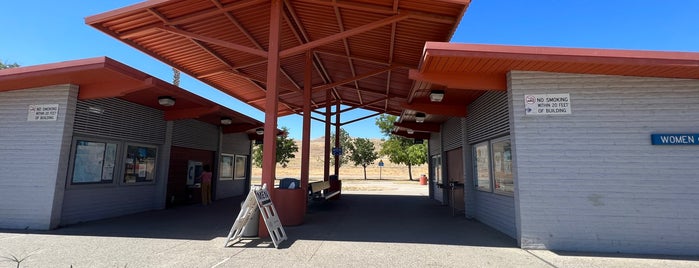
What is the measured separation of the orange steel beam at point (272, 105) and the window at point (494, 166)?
4821 millimetres

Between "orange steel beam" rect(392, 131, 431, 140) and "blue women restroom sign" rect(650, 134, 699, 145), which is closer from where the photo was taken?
"blue women restroom sign" rect(650, 134, 699, 145)

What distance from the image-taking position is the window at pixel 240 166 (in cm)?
1589

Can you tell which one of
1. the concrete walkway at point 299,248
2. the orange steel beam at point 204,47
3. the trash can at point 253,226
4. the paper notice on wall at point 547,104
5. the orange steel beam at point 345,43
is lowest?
the concrete walkway at point 299,248

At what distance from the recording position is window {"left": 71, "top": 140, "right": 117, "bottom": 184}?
7821 millimetres

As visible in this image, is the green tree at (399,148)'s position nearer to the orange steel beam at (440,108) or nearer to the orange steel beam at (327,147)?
the orange steel beam at (327,147)

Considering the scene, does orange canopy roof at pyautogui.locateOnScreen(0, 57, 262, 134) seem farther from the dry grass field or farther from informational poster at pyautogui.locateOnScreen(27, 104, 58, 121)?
the dry grass field

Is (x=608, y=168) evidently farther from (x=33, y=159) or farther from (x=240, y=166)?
(x=240, y=166)

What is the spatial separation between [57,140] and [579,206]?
34.4 feet

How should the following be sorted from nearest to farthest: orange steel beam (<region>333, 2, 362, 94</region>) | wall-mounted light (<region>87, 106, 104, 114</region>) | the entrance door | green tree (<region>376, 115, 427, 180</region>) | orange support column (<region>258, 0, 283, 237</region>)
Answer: orange support column (<region>258, 0, 283, 237</region>)
orange steel beam (<region>333, 2, 362, 94</region>)
wall-mounted light (<region>87, 106, 104, 114</region>)
the entrance door
green tree (<region>376, 115, 427, 180</region>)

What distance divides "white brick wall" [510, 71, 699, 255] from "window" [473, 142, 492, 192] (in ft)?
7.57

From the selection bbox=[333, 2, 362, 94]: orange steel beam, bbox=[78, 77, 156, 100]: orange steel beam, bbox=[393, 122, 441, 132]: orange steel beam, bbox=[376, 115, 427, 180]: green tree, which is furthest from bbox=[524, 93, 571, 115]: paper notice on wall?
bbox=[376, 115, 427, 180]: green tree

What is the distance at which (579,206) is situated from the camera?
5473mm

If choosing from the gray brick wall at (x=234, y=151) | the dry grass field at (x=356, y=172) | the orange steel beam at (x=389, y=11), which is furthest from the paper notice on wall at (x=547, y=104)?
the dry grass field at (x=356, y=172)

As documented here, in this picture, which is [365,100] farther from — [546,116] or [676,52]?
[676,52]
